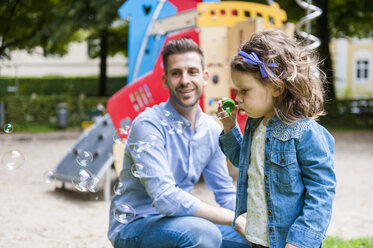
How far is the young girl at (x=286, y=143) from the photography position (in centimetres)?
170

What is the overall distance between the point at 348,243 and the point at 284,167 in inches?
78.0

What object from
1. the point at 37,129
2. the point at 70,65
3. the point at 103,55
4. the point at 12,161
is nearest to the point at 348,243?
the point at 12,161

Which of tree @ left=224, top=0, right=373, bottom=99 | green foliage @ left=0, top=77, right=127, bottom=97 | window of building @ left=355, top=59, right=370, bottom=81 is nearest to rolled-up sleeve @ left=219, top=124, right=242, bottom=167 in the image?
tree @ left=224, top=0, right=373, bottom=99

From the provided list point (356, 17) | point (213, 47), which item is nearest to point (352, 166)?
point (213, 47)

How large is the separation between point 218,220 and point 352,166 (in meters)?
5.98

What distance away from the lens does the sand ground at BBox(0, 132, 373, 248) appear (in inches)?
149

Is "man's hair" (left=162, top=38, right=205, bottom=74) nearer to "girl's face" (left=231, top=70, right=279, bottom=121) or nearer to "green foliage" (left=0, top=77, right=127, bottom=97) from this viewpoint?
"girl's face" (left=231, top=70, right=279, bottom=121)

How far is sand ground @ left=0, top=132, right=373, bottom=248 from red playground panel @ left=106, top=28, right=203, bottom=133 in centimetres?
104

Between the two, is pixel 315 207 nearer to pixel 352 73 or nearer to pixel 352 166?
pixel 352 166

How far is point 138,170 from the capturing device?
2.29 meters

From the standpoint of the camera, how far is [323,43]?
14.7 metres

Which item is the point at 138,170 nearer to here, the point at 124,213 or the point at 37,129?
the point at 124,213

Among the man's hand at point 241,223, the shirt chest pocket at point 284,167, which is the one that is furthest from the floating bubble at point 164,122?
the shirt chest pocket at point 284,167

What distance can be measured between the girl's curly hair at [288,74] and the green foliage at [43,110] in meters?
12.3
